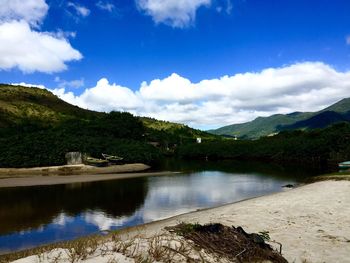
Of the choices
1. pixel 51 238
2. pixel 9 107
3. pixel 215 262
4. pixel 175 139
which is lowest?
pixel 51 238

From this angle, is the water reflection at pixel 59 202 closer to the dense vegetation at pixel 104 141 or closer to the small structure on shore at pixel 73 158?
the small structure on shore at pixel 73 158

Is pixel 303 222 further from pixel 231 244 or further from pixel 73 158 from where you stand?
pixel 73 158

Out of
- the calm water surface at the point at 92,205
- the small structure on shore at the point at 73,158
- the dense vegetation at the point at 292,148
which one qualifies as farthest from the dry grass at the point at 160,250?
the dense vegetation at the point at 292,148

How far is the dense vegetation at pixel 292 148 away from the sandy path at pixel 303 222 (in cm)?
7276

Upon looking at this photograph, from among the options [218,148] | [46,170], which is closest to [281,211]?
[46,170]

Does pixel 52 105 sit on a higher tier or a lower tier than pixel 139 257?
higher

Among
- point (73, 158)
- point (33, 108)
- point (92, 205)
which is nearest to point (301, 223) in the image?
point (92, 205)

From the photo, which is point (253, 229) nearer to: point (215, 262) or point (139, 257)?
point (215, 262)

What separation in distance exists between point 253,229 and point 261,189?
2811cm

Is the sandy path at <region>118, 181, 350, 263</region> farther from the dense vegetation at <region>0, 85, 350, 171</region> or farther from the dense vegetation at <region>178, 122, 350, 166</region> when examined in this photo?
the dense vegetation at <region>178, 122, 350, 166</region>

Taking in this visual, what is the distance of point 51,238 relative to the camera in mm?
24203

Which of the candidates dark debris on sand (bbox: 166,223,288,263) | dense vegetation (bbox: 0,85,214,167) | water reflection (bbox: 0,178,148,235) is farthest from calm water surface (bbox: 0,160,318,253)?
dense vegetation (bbox: 0,85,214,167)

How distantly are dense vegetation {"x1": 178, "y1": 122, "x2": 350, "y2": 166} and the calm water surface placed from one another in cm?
5728

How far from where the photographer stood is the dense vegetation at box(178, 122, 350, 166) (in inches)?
4011
